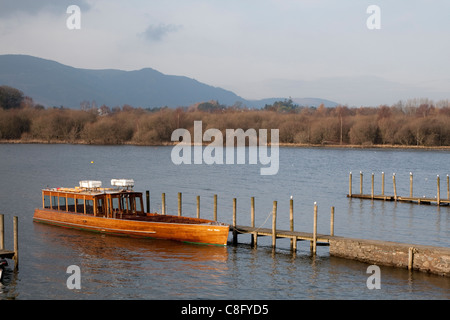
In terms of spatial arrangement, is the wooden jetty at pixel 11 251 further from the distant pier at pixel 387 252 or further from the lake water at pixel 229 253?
the distant pier at pixel 387 252

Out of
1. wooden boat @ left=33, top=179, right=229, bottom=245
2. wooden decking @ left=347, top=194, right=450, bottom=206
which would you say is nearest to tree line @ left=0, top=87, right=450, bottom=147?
wooden decking @ left=347, top=194, right=450, bottom=206

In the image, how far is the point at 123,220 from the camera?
3934 cm

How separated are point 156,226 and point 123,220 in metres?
2.69

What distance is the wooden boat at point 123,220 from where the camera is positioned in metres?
36.9

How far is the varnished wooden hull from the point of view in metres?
36.7

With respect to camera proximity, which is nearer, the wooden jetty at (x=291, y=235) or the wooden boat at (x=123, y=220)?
the wooden jetty at (x=291, y=235)

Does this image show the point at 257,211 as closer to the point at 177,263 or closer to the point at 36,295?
the point at 177,263

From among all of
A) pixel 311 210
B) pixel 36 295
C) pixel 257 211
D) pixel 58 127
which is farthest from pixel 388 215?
pixel 58 127

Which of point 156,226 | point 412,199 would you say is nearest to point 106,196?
point 156,226

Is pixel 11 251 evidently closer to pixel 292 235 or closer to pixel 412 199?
pixel 292 235

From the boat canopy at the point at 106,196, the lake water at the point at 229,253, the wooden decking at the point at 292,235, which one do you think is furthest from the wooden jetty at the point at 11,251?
the wooden decking at the point at 292,235

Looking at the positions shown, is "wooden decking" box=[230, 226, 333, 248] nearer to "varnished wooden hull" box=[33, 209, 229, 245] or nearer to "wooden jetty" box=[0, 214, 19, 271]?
"varnished wooden hull" box=[33, 209, 229, 245]

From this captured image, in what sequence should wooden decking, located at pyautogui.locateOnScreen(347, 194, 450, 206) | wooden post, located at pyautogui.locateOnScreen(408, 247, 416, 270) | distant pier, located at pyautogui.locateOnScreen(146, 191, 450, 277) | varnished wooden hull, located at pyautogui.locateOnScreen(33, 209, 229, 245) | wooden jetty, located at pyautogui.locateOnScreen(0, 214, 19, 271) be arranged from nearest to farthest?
distant pier, located at pyautogui.locateOnScreen(146, 191, 450, 277)
wooden post, located at pyautogui.locateOnScreen(408, 247, 416, 270)
wooden jetty, located at pyautogui.locateOnScreen(0, 214, 19, 271)
varnished wooden hull, located at pyautogui.locateOnScreen(33, 209, 229, 245)
wooden decking, located at pyautogui.locateOnScreen(347, 194, 450, 206)

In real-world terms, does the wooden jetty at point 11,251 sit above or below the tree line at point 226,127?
below
